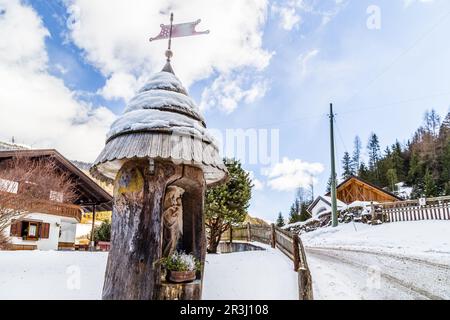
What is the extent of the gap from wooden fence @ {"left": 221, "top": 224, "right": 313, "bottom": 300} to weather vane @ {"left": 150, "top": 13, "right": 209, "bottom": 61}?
409 centimetres

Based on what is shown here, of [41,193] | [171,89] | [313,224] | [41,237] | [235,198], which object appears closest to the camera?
[171,89]

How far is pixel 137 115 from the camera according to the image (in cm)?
413

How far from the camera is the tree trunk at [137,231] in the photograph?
11.8 ft

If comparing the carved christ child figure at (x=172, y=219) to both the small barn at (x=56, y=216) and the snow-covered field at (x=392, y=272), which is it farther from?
the small barn at (x=56, y=216)

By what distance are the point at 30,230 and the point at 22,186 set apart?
599cm

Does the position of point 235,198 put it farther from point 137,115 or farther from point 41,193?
point 137,115

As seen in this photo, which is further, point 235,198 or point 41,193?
point 235,198

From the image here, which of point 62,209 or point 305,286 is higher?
point 62,209

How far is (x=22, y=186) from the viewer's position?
10.7 meters

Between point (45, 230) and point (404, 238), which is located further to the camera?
point (45, 230)

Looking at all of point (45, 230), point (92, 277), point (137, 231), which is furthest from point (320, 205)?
point (137, 231)

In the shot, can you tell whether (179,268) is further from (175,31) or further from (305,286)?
(175,31)
